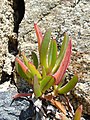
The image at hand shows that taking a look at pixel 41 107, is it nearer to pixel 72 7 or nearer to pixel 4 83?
pixel 4 83

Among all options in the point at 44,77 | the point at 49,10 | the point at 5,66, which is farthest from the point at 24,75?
the point at 49,10

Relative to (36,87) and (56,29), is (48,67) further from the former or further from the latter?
(56,29)

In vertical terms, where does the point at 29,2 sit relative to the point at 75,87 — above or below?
above

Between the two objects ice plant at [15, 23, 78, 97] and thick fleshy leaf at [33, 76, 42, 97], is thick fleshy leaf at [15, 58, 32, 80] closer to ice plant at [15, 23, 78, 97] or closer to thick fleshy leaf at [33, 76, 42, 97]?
ice plant at [15, 23, 78, 97]

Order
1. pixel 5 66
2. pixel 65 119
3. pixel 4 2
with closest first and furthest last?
pixel 65 119 → pixel 5 66 → pixel 4 2

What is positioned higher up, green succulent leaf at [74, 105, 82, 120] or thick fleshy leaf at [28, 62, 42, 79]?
thick fleshy leaf at [28, 62, 42, 79]

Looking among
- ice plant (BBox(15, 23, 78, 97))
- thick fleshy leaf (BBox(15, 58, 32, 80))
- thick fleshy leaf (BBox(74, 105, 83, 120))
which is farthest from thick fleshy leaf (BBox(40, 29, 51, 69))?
Answer: thick fleshy leaf (BBox(74, 105, 83, 120))

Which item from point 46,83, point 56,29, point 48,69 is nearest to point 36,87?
point 46,83
